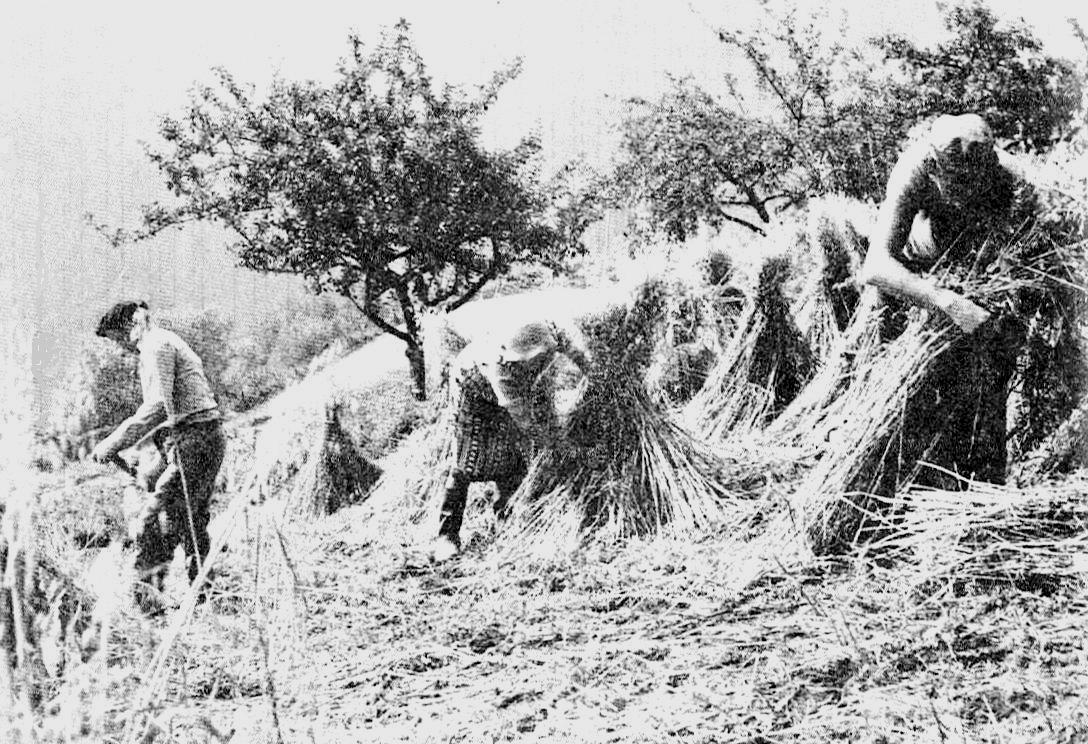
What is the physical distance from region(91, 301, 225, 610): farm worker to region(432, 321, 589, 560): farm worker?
1165 millimetres

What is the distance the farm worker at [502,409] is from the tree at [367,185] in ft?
25.0

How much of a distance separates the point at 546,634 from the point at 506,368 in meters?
1.63

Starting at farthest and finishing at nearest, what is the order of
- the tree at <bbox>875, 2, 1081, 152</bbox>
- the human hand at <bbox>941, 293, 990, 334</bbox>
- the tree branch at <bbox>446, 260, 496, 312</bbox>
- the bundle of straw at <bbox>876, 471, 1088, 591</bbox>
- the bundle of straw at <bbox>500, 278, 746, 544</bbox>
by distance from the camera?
the tree at <bbox>875, 2, 1081, 152</bbox>
the tree branch at <bbox>446, 260, 496, 312</bbox>
the bundle of straw at <bbox>500, 278, 746, 544</bbox>
the human hand at <bbox>941, 293, 990, 334</bbox>
the bundle of straw at <bbox>876, 471, 1088, 591</bbox>

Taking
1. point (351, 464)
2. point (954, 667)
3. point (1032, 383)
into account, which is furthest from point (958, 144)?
point (351, 464)

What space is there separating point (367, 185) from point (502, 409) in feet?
28.6

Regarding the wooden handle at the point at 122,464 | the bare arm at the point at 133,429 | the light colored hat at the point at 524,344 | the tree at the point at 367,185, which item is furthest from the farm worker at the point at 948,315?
the tree at the point at 367,185

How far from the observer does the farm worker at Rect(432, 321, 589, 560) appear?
5.25 m

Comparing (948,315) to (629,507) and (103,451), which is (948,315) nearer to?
(629,507)

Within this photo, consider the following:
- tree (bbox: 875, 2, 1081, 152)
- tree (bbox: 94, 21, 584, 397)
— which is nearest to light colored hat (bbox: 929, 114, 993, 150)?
tree (bbox: 94, 21, 584, 397)

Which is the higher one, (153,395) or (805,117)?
(805,117)

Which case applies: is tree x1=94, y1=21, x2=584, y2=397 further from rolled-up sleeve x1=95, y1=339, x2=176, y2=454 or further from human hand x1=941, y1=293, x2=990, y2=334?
human hand x1=941, y1=293, x2=990, y2=334

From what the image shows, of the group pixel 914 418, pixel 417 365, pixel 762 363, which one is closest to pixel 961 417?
pixel 914 418

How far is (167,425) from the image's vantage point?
4.88 meters

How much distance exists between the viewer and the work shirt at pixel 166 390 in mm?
4820
